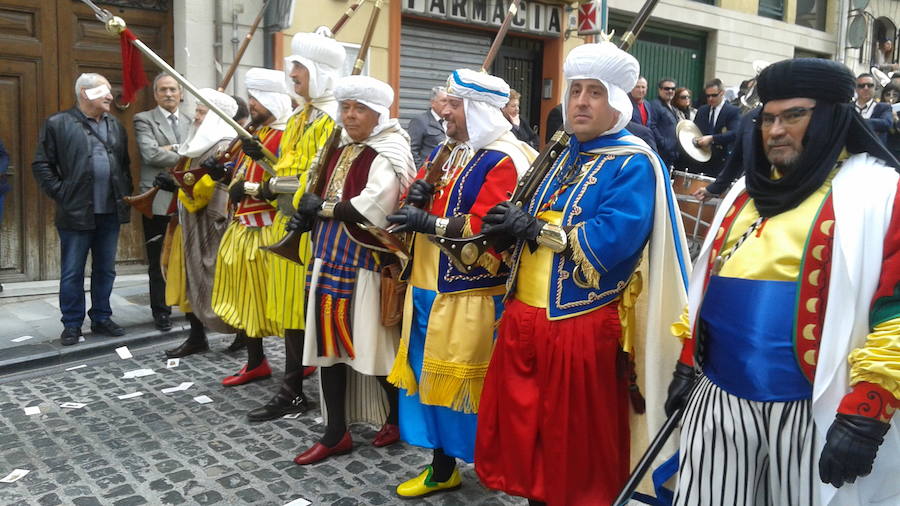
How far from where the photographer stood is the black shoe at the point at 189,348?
19.7 ft

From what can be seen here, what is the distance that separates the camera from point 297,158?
4.64 meters

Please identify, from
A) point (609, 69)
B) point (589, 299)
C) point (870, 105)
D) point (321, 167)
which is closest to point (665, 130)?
point (870, 105)

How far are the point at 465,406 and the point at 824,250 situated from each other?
179 cm

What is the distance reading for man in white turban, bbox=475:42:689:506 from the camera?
2.85 meters

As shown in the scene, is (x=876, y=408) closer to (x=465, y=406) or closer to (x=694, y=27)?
(x=465, y=406)

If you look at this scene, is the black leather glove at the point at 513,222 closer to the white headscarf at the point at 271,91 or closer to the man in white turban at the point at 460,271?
the man in white turban at the point at 460,271

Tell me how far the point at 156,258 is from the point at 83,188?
817 millimetres

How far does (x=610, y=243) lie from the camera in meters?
2.78

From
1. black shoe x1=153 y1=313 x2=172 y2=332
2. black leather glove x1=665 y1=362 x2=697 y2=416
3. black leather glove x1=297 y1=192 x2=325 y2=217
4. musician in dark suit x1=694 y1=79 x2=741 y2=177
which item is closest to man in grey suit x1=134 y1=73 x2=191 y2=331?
black shoe x1=153 y1=313 x2=172 y2=332

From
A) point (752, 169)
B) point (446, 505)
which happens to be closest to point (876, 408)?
point (752, 169)

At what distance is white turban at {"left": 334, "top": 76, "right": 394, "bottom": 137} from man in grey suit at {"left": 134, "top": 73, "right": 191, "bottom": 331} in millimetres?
3015

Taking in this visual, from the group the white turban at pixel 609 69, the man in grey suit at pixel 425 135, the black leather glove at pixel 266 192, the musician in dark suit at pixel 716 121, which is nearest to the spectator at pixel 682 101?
the musician in dark suit at pixel 716 121

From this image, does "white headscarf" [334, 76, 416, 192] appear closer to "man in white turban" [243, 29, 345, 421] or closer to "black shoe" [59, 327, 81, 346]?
"man in white turban" [243, 29, 345, 421]

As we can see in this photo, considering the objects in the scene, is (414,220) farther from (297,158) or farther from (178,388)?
(178,388)
